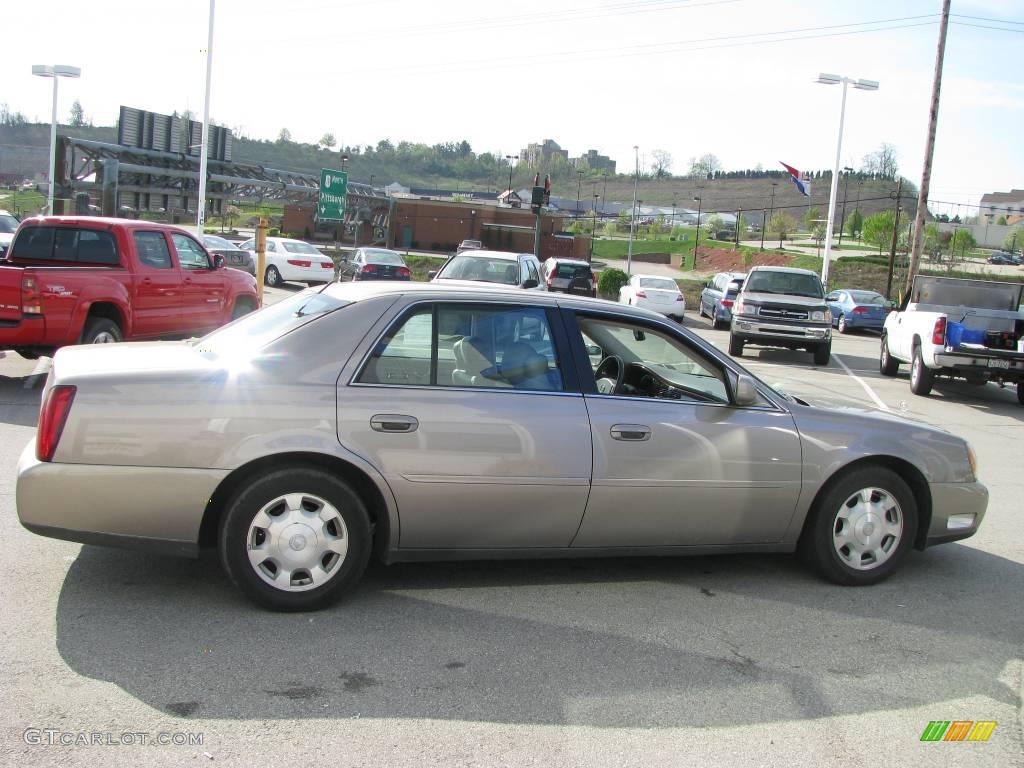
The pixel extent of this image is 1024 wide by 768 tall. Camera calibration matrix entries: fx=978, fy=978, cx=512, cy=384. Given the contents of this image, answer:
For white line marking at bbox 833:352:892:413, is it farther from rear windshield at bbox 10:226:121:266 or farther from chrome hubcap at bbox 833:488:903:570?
rear windshield at bbox 10:226:121:266

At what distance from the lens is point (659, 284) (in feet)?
100

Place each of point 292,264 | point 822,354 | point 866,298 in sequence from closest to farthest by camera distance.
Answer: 1. point 822,354
2. point 866,298
3. point 292,264

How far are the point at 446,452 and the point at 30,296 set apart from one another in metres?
7.02

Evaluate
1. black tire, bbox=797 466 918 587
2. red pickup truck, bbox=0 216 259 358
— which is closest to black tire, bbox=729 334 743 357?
red pickup truck, bbox=0 216 259 358

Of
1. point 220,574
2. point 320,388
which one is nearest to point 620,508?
point 320,388

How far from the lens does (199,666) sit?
→ 4004 mm

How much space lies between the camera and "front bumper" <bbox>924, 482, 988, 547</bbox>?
18.4ft

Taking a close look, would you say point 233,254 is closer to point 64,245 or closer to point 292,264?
point 292,264

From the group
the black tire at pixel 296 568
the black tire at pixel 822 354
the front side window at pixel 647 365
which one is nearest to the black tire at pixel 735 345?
the black tire at pixel 822 354

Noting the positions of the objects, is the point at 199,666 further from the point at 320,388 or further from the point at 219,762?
the point at 320,388

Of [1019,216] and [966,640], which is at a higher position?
[1019,216]

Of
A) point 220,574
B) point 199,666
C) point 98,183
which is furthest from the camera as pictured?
point 98,183

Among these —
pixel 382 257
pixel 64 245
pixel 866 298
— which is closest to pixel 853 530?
pixel 64 245

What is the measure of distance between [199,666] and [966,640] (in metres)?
3.65
